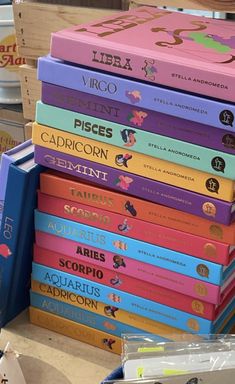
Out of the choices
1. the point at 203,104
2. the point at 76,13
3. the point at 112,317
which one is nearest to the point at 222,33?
the point at 203,104

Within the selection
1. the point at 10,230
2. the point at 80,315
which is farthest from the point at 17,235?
the point at 80,315

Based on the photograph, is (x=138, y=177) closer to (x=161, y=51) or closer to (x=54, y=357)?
(x=161, y=51)

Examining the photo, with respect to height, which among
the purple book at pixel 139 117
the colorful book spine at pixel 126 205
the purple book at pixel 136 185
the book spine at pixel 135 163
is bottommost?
the colorful book spine at pixel 126 205

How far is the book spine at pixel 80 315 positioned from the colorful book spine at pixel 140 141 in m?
0.24

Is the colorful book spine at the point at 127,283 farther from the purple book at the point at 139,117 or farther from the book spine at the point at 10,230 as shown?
the purple book at the point at 139,117

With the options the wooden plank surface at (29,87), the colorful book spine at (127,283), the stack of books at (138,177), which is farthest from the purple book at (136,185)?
the wooden plank surface at (29,87)

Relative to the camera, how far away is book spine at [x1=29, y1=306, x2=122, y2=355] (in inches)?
34.4

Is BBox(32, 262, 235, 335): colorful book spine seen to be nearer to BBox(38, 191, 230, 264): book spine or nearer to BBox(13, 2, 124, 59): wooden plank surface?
BBox(38, 191, 230, 264): book spine

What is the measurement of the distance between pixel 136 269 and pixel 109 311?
0.08m

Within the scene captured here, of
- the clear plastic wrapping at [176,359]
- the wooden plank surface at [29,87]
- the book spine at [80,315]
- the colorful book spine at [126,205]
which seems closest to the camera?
the clear plastic wrapping at [176,359]

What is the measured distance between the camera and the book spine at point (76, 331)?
874mm

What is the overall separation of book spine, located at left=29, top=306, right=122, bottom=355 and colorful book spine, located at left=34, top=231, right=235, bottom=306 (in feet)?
0.29

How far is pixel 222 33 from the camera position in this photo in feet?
2.58

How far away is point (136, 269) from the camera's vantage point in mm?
818
